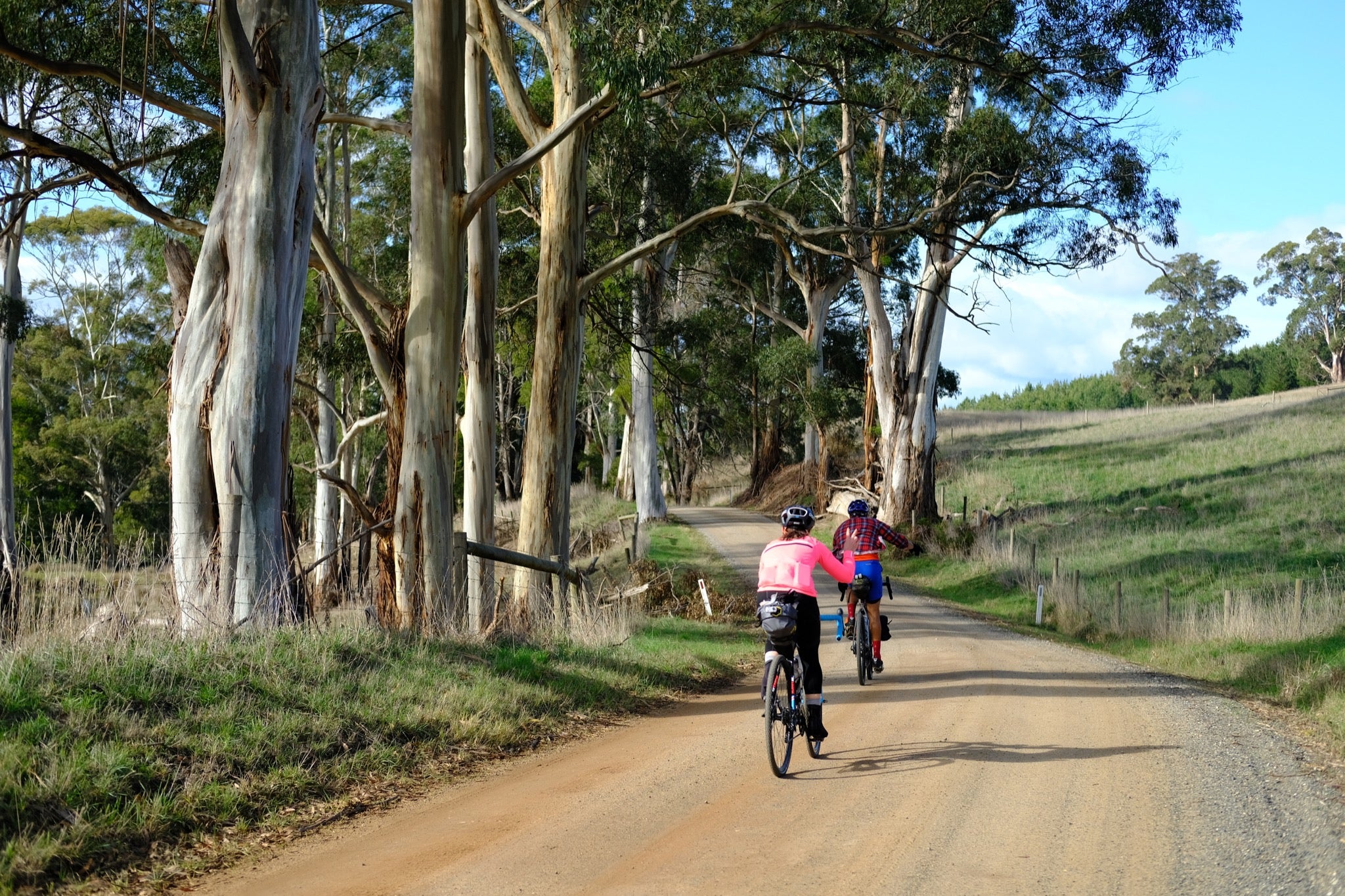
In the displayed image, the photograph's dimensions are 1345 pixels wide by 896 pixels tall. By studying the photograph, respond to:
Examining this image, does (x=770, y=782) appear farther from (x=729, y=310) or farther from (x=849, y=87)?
(x=729, y=310)

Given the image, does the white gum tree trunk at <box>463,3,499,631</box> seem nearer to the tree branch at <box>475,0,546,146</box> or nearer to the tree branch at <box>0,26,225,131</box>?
the tree branch at <box>475,0,546,146</box>

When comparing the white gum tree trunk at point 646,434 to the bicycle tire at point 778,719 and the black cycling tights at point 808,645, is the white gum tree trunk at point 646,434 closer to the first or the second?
the black cycling tights at point 808,645

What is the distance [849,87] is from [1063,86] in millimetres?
3872

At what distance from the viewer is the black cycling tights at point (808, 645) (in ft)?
24.8

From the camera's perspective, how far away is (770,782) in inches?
272

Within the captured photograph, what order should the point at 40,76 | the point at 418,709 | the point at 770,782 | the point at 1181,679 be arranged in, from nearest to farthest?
the point at 770,782
the point at 418,709
the point at 1181,679
the point at 40,76

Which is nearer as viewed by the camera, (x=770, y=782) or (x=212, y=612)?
(x=770, y=782)

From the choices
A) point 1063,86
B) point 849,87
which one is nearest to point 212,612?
point 849,87

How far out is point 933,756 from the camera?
7.63 m

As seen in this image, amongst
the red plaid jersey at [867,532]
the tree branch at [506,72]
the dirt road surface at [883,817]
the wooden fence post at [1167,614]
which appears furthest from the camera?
the tree branch at [506,72]

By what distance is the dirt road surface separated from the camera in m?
5.12

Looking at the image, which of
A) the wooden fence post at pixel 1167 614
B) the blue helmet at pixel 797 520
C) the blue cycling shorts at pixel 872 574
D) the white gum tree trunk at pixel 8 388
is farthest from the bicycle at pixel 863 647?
the white gum tree trunk at pixel 8 388

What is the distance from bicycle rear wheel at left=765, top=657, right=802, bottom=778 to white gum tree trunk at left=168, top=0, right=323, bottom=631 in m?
3.68

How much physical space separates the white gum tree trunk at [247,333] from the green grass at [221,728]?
1.24 metres
